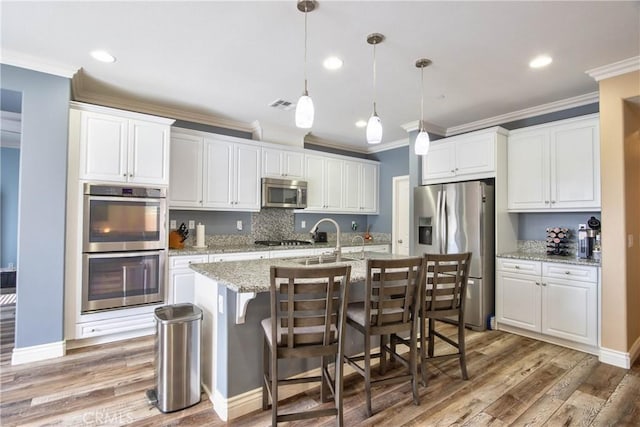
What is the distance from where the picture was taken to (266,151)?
15.5 ft

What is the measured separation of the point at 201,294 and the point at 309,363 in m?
0.98

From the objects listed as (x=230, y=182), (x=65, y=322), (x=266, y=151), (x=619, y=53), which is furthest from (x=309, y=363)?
(x=619, y=53)

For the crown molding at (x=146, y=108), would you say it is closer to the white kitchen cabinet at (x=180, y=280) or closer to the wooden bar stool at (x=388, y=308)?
the white kitchen cabinet at (x=180, y=280)

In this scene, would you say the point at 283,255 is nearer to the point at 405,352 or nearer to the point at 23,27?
the point at 405,352

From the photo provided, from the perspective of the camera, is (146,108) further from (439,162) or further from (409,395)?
(409,395)

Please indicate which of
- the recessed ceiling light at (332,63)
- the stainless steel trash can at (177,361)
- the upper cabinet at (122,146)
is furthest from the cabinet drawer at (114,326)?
the recessed ceiling light at (332,63)

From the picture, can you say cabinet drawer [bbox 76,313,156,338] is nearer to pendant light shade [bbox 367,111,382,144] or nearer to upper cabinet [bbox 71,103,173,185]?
upper cabinet [bbox 71,103,173,185]

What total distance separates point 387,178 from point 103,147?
4.34m

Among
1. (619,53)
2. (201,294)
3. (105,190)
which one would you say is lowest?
(201,294)

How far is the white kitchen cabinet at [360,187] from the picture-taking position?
5.65 m

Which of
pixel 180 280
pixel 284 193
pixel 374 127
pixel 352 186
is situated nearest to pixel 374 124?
pixel 374 127

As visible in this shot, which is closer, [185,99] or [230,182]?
[185,99]

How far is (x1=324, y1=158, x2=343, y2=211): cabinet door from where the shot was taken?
17.7ft

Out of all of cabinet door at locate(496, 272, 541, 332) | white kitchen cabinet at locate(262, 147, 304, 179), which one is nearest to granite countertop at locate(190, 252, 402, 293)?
cabinet door at locate(496, 272, 541, 332)
